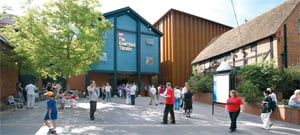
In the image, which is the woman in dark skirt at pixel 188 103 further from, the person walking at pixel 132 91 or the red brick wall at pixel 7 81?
the red brick wall at pixel 7 81

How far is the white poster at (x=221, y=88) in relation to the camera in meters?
10.3

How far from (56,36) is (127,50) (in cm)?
1330

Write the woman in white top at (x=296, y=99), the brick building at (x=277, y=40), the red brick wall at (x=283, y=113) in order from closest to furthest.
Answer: the woman in white top at (x=296, y=99), the red brick wall at (x=283, y=113), the brick building at (x=277, y=40)

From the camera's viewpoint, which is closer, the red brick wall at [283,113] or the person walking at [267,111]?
the person walking at [267,111]

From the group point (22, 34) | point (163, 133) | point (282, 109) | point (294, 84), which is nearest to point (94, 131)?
point (163, 133)

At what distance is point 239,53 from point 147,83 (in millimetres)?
14683

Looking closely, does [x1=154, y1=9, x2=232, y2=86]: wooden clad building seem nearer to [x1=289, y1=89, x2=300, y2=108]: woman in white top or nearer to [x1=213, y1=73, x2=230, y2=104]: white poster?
[x1=213, y1=73, x2=230, y2=104]: white poster

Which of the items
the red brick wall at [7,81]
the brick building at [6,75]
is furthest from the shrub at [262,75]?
the red brick wall at [7,81]

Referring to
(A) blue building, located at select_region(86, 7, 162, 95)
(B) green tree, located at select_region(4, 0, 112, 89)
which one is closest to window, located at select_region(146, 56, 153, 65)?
(A) blue building, located at select_region(86, 7, 162, 95)

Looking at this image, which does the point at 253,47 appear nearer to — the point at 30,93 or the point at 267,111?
the point at 267,111

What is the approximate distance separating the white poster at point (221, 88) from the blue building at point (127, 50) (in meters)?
14.7

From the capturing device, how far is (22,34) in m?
11.4

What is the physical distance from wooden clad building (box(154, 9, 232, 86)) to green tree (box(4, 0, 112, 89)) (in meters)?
16.0

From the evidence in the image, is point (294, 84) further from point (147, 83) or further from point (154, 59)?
point (147, 83)
